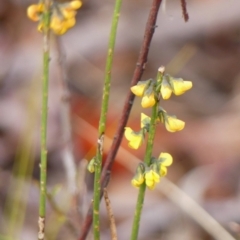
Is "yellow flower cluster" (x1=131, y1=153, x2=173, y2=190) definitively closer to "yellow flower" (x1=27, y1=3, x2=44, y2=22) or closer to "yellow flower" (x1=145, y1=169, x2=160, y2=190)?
"yellow flower" (x1=145, y1=169, x2=160, y2=190)

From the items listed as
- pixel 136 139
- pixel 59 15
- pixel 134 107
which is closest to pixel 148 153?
pixel 136 139


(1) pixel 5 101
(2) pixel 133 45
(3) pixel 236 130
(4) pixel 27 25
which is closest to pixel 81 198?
(3) pixel 236 130

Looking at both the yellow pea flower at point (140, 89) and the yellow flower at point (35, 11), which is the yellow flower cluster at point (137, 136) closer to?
the yellow pea flower at point (140, 89)

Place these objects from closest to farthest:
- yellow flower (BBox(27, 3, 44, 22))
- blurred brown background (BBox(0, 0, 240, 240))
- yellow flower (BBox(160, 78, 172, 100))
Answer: yellow flower (BBox(160, 78, 172, 100)) < yellow flower (BBox(27, 3, 44, 22)) < blurred brown background (BBox(0, 0, 240, 240))

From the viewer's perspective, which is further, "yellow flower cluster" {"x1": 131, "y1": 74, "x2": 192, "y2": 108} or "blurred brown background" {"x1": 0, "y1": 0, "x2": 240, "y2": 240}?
"blurred brown background" {"x1": 0, "y1": 0, "x2": 240, "y2": 240}

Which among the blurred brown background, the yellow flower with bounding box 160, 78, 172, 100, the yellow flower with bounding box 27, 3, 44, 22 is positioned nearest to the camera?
the yellow flower with bounding box 160, 78, 172, 100

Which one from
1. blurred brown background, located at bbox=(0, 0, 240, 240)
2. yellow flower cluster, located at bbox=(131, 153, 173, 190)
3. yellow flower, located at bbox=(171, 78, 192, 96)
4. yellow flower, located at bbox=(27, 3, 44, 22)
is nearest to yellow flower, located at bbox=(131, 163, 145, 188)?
yellow flower cluster, located at bbox=(131, 153, 173, 190)

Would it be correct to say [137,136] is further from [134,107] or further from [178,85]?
[134,107]

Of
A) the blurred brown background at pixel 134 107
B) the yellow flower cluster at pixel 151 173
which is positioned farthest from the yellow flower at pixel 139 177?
the blurred brown background at pixel 134 107
